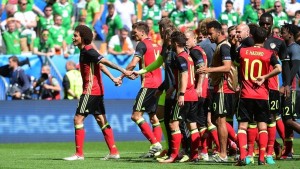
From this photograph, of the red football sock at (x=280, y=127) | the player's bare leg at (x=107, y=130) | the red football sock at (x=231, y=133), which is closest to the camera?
the player's bare leg at (x=107, y=130)

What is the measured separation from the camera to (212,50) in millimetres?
18922

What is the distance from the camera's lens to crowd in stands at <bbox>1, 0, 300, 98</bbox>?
1121 inches

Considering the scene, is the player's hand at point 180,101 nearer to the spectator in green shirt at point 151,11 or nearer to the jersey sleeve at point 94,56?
the jersey sleeve at point 94,56

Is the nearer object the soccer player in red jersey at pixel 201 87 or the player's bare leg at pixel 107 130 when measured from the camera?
the soccer player in red jersey at pixel 201 87

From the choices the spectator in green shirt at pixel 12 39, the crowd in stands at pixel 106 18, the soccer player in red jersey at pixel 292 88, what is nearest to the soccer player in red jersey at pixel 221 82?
the soccer player in red jersey at pixel 292 88

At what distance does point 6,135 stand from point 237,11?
9.29 metres

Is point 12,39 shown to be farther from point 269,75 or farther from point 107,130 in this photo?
point 269,75

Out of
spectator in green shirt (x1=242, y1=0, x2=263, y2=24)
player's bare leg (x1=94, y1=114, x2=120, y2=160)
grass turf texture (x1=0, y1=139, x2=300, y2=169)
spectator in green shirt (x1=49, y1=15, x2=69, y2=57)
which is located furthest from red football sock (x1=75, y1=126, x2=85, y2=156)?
spectator in green shirt (x1=242, y1=0, x2=263, y2=24)

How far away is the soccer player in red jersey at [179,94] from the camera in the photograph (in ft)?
55.5

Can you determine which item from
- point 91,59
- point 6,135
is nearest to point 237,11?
point 6,135

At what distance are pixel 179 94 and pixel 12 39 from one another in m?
12.1

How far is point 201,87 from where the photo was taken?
17297 mm

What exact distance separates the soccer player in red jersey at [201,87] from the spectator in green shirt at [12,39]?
1053cm

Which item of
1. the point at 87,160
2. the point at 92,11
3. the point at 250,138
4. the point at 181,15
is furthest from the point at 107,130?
the point at 181,15
